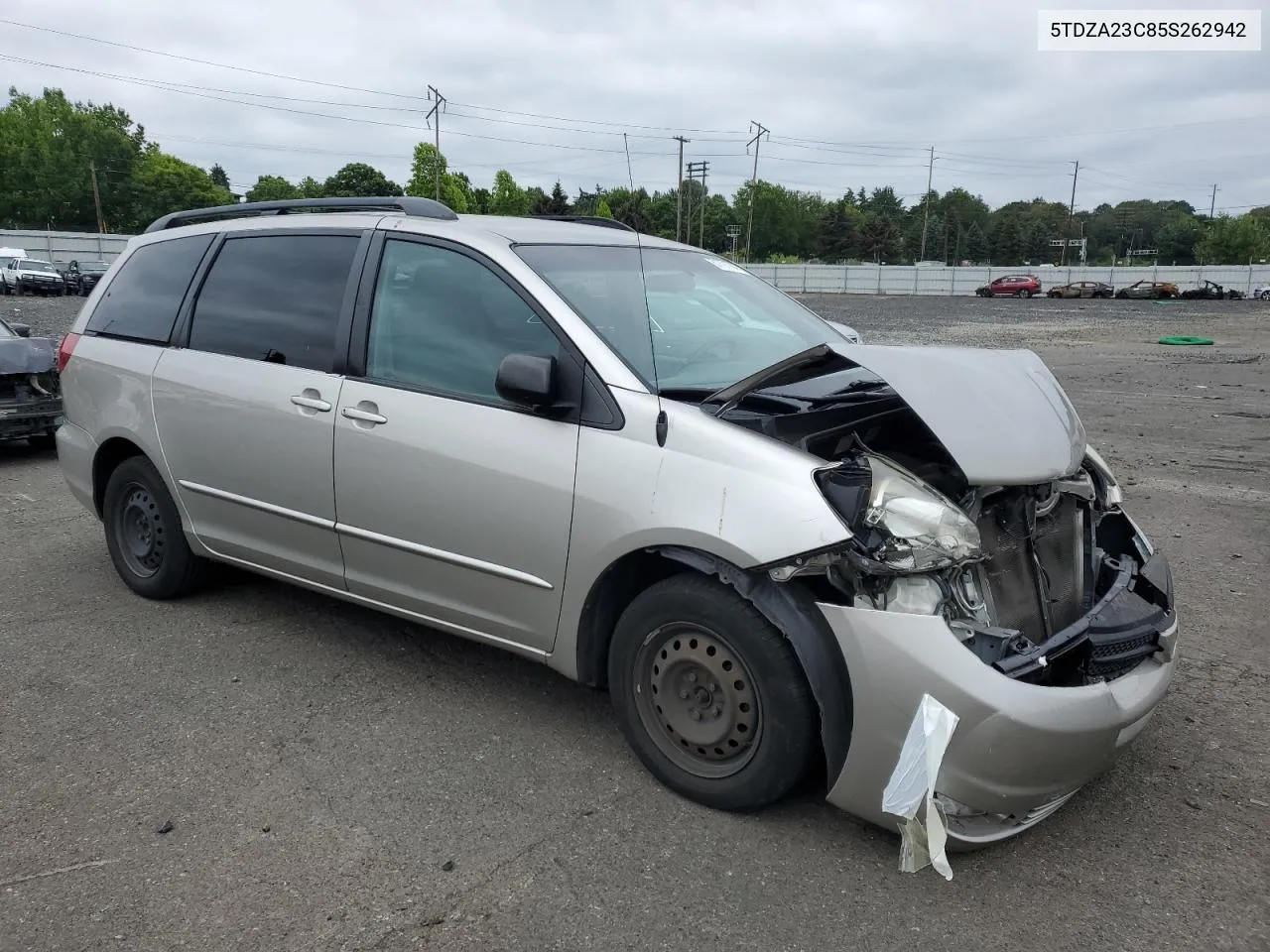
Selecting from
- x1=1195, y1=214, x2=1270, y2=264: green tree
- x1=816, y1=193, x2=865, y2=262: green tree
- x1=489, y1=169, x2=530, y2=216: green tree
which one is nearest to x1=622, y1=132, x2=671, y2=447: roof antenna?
x1=489, y1=169, x2=530, y2=216: green tree

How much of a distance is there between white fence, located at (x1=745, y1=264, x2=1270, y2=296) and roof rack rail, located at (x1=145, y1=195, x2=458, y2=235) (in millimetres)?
57914

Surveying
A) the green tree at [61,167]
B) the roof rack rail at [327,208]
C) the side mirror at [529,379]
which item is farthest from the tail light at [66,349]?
the green tree at [61,167]

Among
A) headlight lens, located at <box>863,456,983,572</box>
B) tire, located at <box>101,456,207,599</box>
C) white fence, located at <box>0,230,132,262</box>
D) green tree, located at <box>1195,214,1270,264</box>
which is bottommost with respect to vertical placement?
tire, located at <box>101,456,207,599</box>

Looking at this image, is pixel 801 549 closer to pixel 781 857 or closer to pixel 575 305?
pixel 781 857

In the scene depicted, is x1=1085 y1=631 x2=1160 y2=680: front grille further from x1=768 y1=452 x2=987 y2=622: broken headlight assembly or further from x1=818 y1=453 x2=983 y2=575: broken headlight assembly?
x1=818 y1=453 x2=983 y2=575: broken headlight assembly

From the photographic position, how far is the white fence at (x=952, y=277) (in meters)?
57.4

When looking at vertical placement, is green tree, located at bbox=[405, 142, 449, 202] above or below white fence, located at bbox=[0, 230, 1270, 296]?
above

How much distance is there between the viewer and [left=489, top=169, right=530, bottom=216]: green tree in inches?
3514

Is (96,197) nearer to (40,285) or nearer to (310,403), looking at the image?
(40,285)

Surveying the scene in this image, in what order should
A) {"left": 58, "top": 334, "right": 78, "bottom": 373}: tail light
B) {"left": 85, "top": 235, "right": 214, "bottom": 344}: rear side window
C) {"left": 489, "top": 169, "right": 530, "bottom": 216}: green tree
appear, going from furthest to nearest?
{"left": 489, "top": 169, "right": 530, "bottom": 216}: green tree, {"left": 58, "top": 334, "right": 78, "bottom": 373}: tail light, {"left": 85, "top": 235, "right": 214, "bottom": 344}: rear side window

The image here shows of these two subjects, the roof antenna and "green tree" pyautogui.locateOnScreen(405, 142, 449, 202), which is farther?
"green tree" pyautogui.locateOnScreen(405, 142, 449, 202)

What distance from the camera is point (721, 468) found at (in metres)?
2.91

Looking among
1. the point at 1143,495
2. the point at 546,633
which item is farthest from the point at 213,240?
the point at 1143,495

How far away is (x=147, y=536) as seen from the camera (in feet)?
15.9
